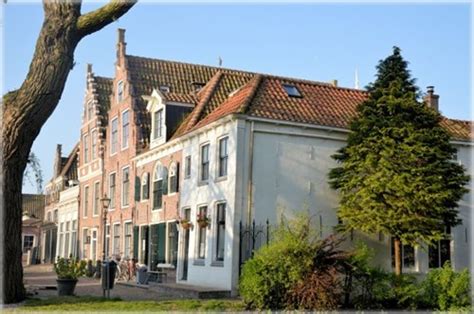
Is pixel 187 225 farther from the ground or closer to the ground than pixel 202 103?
closer to the ground

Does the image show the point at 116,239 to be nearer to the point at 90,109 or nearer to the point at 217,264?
the point at 90,109

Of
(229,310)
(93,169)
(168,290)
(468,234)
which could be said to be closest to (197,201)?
(168,290)

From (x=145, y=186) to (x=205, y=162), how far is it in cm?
685

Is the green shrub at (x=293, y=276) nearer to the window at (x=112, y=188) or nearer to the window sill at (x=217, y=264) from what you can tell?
the window sill at (x=217, y=264)

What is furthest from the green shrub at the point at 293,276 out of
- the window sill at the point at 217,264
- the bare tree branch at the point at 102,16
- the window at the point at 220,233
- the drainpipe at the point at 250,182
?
the bare tree branch at the point at 102,16

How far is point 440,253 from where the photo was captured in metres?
22.9

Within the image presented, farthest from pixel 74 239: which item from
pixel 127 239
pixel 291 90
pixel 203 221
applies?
pixel 291 90

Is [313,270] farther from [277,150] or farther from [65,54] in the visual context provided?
[65,54]

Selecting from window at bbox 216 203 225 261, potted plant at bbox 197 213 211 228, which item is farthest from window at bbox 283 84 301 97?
potted plant at bbox 197 213 211 228

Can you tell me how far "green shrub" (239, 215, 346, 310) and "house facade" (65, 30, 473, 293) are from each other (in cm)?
404

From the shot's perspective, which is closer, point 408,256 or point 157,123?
point 408,256

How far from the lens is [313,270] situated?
16.0 m

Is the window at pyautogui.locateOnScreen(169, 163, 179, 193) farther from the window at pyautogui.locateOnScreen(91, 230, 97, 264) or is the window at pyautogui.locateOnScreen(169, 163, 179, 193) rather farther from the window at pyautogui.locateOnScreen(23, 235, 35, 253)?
the window at pyautogui.locateOnScreen(23, 235, 35, 253)

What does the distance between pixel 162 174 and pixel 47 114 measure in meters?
11.7
